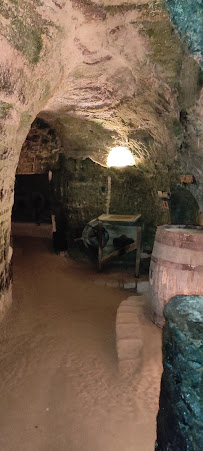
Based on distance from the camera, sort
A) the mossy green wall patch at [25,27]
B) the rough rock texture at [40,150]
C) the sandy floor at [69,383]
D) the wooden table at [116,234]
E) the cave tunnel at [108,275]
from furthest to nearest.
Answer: the rough rock texture at [40,150], the wooden table at [116,234], the mossy green wall patch at [25,27], the sandy floor at [69,383], the cave tunnel at [108,275]

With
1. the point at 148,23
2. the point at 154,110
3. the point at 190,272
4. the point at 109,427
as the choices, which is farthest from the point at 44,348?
the point at 148,23

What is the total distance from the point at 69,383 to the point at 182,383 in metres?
2.53

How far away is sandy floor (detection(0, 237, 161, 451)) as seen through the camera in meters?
2.38

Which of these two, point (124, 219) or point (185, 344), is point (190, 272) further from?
point (124, 219)

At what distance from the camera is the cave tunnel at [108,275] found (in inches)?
83.6

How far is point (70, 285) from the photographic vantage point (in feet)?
20.4

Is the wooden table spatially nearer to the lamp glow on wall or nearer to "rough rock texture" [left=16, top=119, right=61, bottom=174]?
the lamp glow on wall

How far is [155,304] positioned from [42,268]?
152 inches

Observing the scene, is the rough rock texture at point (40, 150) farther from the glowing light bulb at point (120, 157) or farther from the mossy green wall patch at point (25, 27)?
the mossy green wall patch at point (25, 27)

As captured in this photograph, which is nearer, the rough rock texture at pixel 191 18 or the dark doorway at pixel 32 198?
the rough rock texture at pixel 191 18

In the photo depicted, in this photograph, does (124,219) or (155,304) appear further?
(124,219)

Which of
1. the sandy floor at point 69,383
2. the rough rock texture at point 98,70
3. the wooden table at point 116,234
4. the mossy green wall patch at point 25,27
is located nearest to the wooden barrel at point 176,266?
the sandy floor at point 69,383

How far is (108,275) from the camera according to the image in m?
6.91

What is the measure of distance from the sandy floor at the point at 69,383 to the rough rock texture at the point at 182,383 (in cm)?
168
